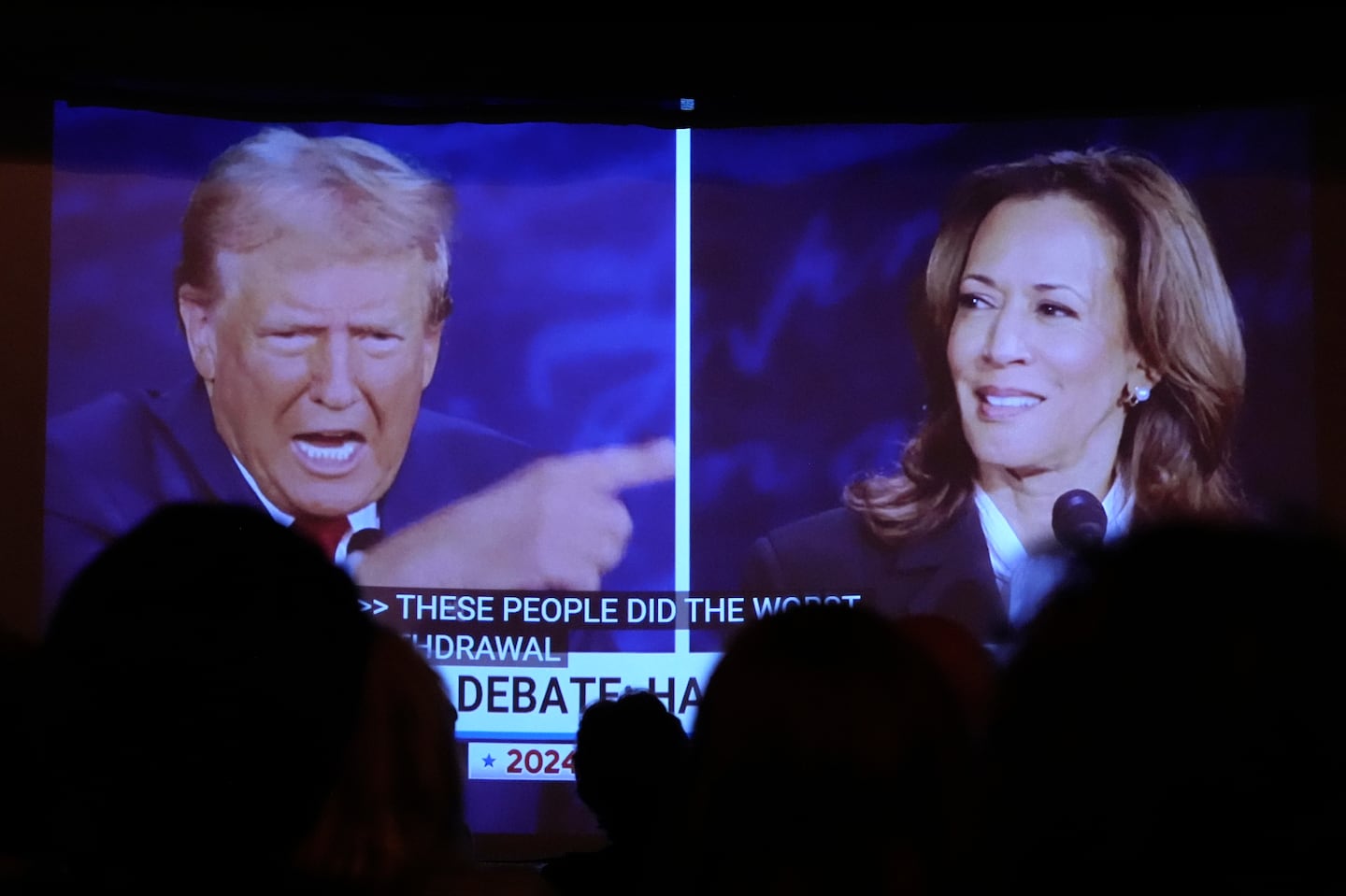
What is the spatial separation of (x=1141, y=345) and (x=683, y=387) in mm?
1245

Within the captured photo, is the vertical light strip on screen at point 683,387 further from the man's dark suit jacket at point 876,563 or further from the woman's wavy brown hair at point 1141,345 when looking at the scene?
the woman's wavy brown hair at point 1141,345

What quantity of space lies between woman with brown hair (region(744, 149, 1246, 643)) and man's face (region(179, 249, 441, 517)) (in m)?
1.17

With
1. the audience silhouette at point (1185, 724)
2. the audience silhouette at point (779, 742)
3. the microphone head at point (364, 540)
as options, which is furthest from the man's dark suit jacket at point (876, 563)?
the audience silhouette at point (1185, 724)

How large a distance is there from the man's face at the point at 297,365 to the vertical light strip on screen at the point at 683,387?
2.60 ft

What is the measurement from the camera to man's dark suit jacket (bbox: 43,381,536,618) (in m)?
3.76

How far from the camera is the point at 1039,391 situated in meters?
3.85

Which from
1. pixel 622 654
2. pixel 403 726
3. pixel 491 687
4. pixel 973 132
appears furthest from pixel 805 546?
pixel 403 726

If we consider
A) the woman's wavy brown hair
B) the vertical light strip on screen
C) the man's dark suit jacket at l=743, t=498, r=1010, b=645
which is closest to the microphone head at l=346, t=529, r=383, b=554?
the vertical light strip on screen

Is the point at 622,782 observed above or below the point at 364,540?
below

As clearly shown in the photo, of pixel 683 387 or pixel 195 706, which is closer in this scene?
pixel 195 706

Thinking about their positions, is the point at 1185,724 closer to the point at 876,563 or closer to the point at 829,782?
the point at 829,782

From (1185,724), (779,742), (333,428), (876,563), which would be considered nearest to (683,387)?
(876,563)

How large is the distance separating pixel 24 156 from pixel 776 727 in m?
3.54

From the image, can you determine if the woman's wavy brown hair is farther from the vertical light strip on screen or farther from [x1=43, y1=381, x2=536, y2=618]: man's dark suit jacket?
[x1=43, y1=381, x2=536, y2=618]: man's dark suit jacket
